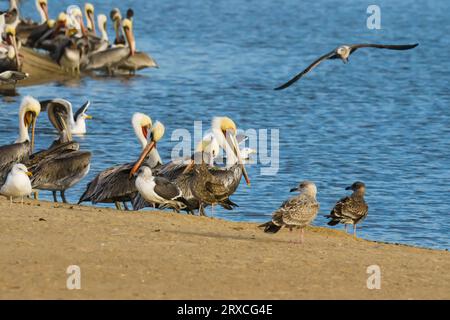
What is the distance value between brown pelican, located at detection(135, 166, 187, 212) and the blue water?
1.94m

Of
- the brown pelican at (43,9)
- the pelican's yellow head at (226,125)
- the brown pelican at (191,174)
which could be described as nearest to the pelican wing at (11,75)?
the pelican's yellow head at (226,125)

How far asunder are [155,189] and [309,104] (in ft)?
45.3

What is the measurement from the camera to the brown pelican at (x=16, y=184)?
12195mm

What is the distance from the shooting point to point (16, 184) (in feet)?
40.0

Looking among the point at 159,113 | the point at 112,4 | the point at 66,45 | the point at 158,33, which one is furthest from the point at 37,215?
the point at 112,4

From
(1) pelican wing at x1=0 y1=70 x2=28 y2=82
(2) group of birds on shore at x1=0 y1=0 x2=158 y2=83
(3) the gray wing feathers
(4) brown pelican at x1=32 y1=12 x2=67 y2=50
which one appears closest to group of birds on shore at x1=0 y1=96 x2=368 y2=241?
(3) the gray wing feathers

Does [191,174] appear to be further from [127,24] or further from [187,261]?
[127,24]

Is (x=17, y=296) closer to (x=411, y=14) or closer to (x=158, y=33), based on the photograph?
(x=158, y=33)

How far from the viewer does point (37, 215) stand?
448 inches

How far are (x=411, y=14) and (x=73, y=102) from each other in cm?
2756

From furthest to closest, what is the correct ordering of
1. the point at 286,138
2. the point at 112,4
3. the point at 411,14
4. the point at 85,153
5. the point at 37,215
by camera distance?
the point at 112,4
the point at 411,14
the point at 286,138
the point at 85,153
the point at 37,215

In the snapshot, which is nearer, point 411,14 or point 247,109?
point 247,109

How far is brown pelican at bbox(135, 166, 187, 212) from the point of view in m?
12.5

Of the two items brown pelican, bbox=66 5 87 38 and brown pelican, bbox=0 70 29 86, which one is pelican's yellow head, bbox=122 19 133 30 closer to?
brown pelican, bbox=66 5 87 38
